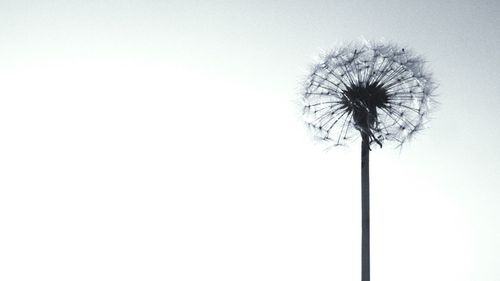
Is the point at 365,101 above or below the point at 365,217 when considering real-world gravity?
above

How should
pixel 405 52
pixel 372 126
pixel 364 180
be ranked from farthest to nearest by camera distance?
pixel 405 52, pixel 372 126, pixel 364 180

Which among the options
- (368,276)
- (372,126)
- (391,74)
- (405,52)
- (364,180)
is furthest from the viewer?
(405,52)

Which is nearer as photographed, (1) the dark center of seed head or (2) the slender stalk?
(2) the slender stalk

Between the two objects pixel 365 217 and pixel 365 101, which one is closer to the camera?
pixel 365 217

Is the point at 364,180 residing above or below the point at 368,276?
above

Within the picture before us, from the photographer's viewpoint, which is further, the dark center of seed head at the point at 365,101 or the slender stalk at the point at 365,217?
the dark center of seed head at the point at 365,101

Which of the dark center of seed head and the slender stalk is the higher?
the dark center of seed head

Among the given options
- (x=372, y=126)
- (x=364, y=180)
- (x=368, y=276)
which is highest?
(x=372, y=126)

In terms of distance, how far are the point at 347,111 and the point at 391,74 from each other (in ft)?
3.84

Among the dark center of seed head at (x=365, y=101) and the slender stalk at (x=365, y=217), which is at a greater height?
the dark center of seed head at (x=365, y=101)

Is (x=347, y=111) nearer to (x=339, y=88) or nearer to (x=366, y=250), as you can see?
(x=339, y=88)

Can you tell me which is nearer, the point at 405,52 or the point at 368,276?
the point at 368,276

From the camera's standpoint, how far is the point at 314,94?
7656 millimetres

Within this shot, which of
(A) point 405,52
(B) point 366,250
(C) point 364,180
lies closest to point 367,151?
(C) point 364,180
